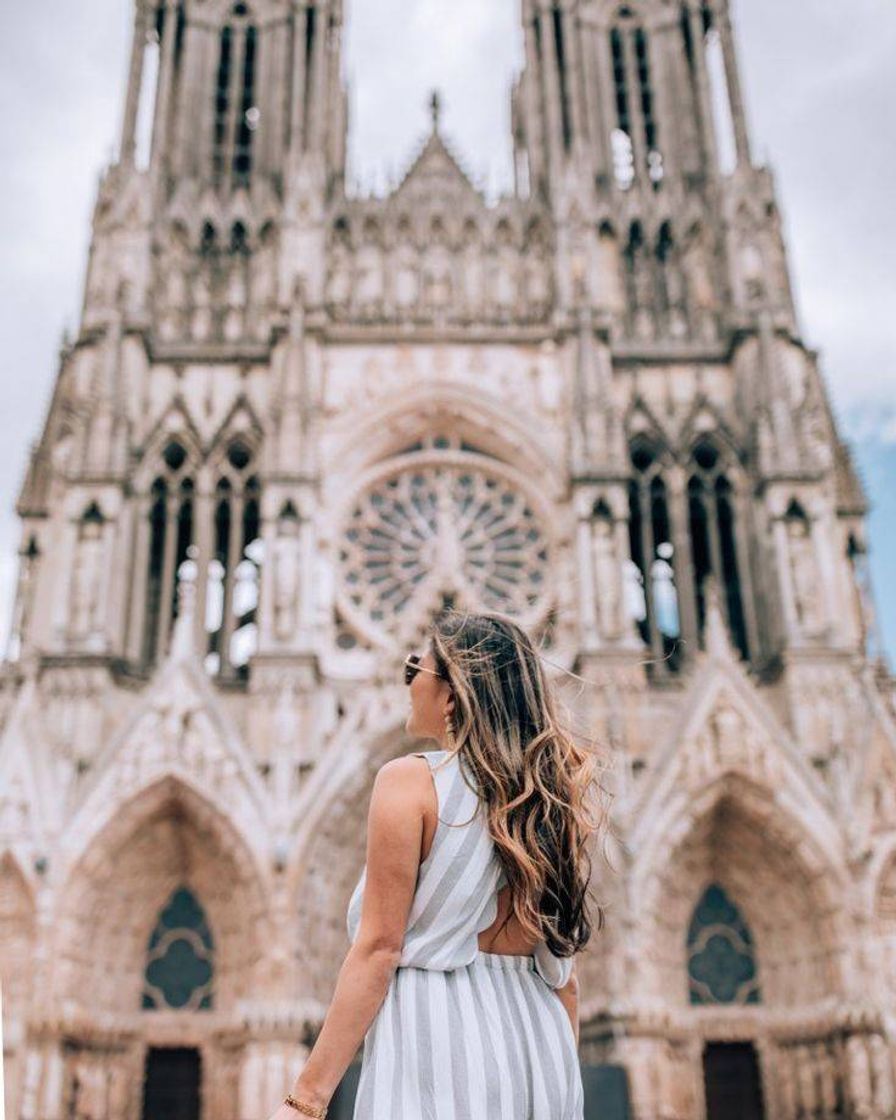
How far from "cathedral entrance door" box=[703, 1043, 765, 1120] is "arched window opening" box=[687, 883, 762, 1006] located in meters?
0.61

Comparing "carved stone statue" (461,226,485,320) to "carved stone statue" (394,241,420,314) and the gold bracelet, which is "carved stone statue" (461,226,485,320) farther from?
the gold bracelet

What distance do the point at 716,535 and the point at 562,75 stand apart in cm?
1077

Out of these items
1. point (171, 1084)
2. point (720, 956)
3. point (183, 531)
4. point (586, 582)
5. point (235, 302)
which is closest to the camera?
point (171, 1084)

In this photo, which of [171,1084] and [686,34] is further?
[686,34]

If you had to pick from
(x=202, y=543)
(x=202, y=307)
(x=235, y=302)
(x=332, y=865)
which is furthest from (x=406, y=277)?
(x=332, y=865)

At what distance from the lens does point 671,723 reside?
16531 millimetres

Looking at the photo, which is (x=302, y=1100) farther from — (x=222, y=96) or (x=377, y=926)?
(x=222, y=96)

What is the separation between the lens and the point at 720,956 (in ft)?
53.0

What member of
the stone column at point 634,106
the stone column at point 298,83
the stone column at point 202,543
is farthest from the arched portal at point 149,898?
the stone column at point 634,106

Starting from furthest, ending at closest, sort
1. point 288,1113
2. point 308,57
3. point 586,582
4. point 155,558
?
point 308,57 → point 155,558 → point 586,582 → point 288,1113

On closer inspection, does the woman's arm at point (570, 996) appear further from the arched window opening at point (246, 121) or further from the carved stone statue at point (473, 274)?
the arched window opening at point (246, 121)

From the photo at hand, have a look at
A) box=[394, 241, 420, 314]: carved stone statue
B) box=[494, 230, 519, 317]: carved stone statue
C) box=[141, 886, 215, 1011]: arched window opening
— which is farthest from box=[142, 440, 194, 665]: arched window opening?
box=[494, 230, 519, 317]: carved stone statue

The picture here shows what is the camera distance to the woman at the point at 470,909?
232 cm

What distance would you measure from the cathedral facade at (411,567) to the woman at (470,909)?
8518mm
